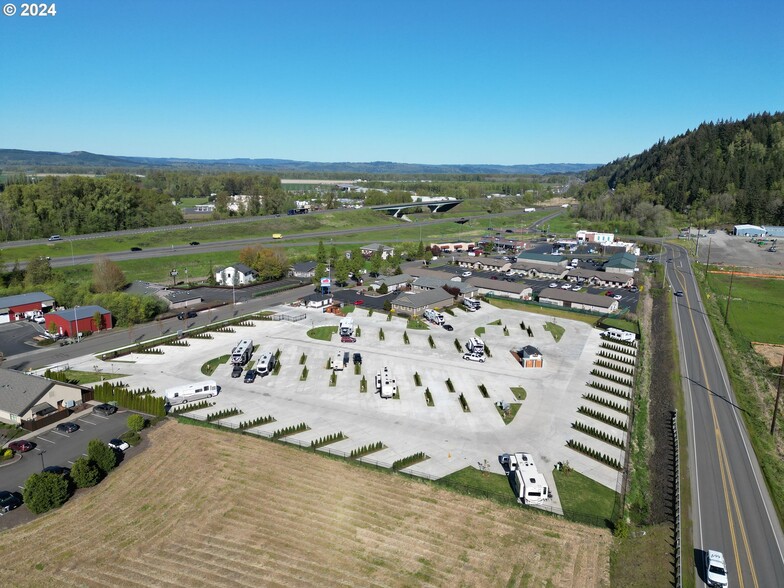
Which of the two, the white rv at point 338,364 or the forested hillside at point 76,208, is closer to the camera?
the white rv at point 338,364

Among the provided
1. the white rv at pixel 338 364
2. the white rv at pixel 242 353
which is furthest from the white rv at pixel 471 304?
the white rv at pixel 242 353

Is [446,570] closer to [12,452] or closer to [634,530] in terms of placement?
[634,530]

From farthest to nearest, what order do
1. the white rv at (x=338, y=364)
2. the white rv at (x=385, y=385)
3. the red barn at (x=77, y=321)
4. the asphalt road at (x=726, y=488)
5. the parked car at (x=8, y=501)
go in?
1. the red barn at (x=77, y=321)
2. the white rv at (x=338, y=364)
3. the white rv at (x=385, y=385)
4. the parked car at (x=8, y=501)
5. the asphalt road at (x=726, y=488)

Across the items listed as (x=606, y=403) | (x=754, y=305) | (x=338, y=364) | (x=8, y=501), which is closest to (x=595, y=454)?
(x=606, y=403)

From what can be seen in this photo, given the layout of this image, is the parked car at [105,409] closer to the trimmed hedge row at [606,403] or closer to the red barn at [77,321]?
the red barn at [77,321]

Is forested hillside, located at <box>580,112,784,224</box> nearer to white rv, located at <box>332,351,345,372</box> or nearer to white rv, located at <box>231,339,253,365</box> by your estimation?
white rv, located at <box>332,351,345,372</box>

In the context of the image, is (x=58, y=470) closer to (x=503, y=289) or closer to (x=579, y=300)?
(x=503, y=289)

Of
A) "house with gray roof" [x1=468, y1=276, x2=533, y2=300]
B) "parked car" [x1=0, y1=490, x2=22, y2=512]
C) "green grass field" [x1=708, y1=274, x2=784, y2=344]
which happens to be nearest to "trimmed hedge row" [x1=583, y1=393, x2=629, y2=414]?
"green grass field" [x1=708, y1=274, x2=784, y2=344]
